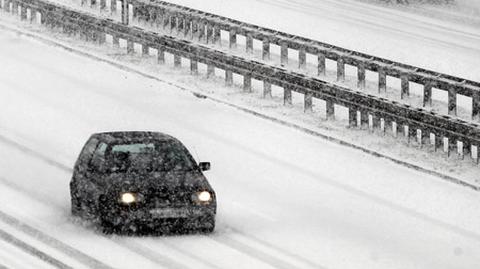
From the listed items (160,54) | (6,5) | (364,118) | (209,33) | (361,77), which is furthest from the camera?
(6,5)

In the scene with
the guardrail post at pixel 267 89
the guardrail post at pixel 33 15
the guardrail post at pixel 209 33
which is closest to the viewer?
the guardrail post at pixel 267 89

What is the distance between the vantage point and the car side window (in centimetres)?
1844

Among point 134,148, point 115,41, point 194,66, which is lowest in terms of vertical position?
point 115,41

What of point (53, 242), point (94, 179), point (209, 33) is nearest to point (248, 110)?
point (209, 33)

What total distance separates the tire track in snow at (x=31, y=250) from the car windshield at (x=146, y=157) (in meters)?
1.54

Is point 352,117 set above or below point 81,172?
below

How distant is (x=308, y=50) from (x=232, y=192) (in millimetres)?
7359

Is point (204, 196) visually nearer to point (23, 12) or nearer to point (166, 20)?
point (166, 20)

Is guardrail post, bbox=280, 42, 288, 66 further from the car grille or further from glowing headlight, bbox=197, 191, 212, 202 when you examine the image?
the car grille

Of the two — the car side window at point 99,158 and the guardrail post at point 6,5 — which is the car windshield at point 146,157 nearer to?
the car side window at point 99,158

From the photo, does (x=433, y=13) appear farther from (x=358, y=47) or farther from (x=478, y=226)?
(x=478, y=226)

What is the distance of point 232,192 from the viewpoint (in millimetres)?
21031

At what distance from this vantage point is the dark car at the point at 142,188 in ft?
57.8

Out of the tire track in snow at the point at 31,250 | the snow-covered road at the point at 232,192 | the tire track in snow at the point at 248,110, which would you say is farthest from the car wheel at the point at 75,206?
the tire track in snow at the point at 248,110
